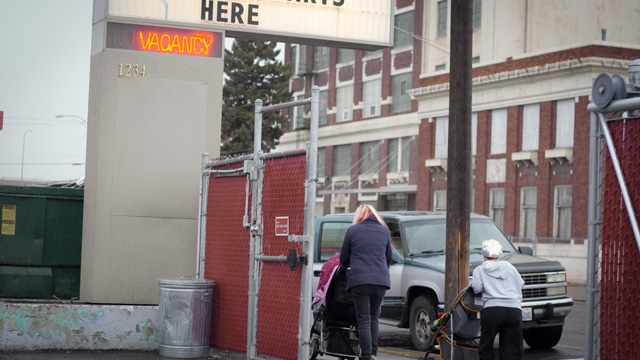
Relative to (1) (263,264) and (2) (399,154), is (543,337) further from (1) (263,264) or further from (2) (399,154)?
(2) (399,154)

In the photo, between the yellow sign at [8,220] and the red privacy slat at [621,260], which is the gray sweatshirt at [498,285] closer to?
the red privacy slat at [621,260]

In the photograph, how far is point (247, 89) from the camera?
50.8m

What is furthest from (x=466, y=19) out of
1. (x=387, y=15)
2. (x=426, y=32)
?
(x=426, y=32)

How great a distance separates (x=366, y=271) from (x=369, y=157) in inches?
1625

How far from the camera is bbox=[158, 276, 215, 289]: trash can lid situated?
1088 centimetres

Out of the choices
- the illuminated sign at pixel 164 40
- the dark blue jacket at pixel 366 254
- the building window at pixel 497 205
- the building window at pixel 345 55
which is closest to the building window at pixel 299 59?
the building window at pixel 345 55

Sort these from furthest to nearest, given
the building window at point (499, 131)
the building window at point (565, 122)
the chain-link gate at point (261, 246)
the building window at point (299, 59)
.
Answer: the building window at point (299, 59) → the building window at point (499, 131) → the building window at point (565, 122) → the chain-link gate at point (261, 246)

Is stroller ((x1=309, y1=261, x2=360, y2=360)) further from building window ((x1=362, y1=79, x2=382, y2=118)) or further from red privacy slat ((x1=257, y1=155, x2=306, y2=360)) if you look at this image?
building window ((x1=362, y1=79, x2=382, y2=118))

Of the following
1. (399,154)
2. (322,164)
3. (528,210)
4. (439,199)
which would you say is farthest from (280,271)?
(322,164)

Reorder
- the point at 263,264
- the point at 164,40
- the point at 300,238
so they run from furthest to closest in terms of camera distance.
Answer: the point at 164,40 < the point at 263,264 < the point at 300,238

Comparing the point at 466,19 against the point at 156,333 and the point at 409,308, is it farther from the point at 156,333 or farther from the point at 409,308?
the point at 156,333

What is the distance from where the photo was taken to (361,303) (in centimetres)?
968

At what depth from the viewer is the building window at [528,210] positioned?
37.8 metres

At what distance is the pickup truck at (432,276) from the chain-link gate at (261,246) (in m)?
3.37
